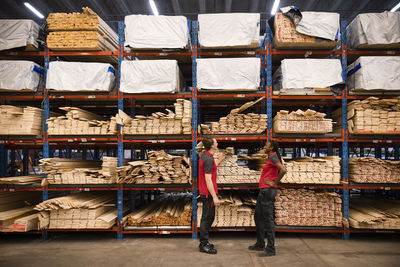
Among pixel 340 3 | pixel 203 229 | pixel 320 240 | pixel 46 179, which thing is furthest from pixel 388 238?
pixel 340 3

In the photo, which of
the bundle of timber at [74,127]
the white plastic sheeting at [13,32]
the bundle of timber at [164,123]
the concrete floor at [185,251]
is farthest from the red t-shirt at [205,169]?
the white plastic sheeting at [13,32]

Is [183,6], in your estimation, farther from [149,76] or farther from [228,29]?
[149,76]

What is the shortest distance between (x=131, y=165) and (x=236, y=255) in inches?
127

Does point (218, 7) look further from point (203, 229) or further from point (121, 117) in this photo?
point (203, 229)

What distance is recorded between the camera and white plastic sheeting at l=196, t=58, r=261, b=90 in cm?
636

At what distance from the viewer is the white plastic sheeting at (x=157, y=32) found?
6492 mm

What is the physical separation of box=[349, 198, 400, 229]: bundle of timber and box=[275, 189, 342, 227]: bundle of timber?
60 centimetres

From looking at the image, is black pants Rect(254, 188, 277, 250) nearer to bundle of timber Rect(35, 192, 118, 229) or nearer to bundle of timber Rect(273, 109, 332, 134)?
→ bundle of timber Rect(273, 109, 332, 134)

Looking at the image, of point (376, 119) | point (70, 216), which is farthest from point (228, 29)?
point (70, 216)

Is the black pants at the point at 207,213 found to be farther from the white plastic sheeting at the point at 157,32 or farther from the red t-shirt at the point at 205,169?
the white plastic sheeting at the point at 157,32

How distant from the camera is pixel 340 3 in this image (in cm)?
1227

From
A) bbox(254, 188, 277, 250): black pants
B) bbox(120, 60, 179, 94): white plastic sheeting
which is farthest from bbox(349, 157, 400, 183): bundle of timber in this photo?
bbox(120, 60, 179, 94): white plastic sheeting

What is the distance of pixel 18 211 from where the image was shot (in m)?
6.75

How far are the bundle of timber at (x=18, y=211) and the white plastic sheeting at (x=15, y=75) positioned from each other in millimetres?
3151
